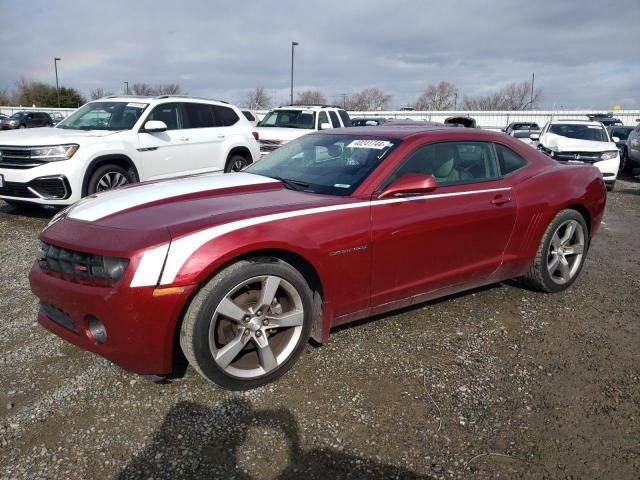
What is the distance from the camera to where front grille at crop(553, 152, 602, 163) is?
36.2ft

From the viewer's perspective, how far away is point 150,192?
3.33 meters

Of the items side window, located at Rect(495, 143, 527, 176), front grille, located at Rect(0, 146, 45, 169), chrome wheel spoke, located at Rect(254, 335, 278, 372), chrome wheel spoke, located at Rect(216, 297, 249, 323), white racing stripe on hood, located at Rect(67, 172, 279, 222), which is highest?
side window, located at Rect(495, 143, 527, 176)

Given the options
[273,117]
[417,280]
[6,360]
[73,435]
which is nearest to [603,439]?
[417,280]

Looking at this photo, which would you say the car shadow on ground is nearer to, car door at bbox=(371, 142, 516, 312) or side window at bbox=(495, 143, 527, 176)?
car door at bbox=(371, 142, 516, 312)

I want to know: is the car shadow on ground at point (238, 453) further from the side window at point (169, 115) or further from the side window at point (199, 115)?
the side window at point (199, 115)

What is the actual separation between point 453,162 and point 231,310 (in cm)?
213

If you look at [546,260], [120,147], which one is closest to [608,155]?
[546,260]

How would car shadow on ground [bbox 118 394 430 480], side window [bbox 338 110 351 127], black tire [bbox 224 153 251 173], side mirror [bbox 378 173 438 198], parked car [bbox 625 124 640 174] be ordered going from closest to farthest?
car shadow on ground [bbox 118 394 430 480], side mirror [bbox 378 173 438 198], black tire [bbox 224 153 251 173], parked car [bbox 625 124 640 174], side window [bbox 338 110 351 127]

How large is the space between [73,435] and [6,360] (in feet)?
3.52

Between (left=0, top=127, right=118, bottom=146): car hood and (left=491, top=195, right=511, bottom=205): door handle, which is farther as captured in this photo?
(left=0, top=127, right=118, bottom=146): car hood

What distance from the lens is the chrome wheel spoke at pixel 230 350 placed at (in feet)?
8.94

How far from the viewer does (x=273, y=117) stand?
13.1 metres

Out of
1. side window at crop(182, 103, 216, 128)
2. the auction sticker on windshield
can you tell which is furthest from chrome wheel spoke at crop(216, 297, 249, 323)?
side window at crop(182, 103, 216, 128)

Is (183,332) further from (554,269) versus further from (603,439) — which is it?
(554,269)
